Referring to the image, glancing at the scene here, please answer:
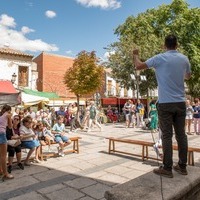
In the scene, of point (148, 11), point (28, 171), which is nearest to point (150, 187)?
point (28, 171)

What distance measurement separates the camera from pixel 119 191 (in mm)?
2949

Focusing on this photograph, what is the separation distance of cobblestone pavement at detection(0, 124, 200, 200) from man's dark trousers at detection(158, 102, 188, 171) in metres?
1.84

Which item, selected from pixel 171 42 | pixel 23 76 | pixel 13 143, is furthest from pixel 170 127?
pixel 23 76

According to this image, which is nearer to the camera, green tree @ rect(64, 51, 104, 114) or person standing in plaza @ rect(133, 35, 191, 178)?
person standing in plaza @ rect(133, 35, 191, 178)

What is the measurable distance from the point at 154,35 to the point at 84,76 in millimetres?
8633

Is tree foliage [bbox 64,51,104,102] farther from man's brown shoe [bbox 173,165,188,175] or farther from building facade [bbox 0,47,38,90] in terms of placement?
man's brown shoe [bbox 173,165,188,175]

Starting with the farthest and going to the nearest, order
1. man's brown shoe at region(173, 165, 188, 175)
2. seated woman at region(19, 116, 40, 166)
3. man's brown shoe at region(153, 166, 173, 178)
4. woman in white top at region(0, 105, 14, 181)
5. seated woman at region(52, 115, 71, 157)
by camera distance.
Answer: seated woman at region(52, 115, 71, 157) → seated woman at region(19, 116, 40, 166) → woman in white top at region(0, 105, 14, 181) → man's brown shoe at region(173, 165, 188, 175) → man's brown shoe at region(153, 166, 173, 178)

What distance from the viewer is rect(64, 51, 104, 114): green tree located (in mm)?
20875

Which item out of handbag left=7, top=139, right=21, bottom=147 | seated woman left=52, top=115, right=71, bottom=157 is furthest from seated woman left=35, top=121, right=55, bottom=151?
handbag left=7, top=139, right=21, bottom=147

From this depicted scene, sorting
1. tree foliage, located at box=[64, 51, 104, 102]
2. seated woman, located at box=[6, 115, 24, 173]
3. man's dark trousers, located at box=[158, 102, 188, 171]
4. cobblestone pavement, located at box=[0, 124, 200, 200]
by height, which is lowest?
cobblestone pavement, located at box=[0, 124, 200, 200]

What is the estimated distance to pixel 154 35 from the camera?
2497cm

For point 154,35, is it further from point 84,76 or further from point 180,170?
point 180,170

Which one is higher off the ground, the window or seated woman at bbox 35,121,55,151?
the window

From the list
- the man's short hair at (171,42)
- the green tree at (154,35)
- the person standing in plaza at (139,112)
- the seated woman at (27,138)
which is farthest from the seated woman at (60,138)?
the green tree at (154,35)
